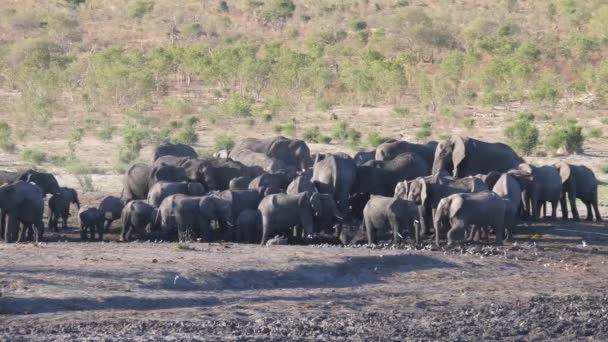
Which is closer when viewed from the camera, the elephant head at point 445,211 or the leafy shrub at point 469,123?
the elephant head at point 445,211

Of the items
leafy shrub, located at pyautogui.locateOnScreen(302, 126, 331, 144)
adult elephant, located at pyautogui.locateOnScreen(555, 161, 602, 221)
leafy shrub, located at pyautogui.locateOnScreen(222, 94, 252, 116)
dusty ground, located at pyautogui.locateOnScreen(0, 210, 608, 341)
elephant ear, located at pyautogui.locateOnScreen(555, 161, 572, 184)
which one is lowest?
dusty ground, located at pyautogui.locateOnScreen(0, 210, 608, 341)

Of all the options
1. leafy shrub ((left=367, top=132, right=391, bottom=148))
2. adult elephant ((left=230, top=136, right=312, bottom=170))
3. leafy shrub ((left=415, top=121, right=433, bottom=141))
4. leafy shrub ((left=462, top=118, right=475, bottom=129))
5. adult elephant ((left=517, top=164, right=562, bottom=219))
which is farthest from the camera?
leafy shrub ((left=462, top=118, right=475, bottom=129))

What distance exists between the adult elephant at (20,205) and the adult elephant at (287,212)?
3.47 metres

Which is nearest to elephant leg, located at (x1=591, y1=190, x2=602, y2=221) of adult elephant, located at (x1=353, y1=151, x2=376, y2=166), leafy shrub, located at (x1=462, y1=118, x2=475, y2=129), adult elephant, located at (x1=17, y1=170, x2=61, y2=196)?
adult elephant, located at (x1=353, y1=151, x2=376, y2=166)

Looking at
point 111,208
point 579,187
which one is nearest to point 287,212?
point 111,208

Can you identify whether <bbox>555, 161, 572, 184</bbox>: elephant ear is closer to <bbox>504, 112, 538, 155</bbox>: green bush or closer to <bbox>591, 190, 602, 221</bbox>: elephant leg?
<bbox>591, 190, 602, 221</bbox>: elephant leg

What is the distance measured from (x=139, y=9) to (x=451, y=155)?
5316cm

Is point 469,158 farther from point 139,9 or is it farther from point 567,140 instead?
point 139,9

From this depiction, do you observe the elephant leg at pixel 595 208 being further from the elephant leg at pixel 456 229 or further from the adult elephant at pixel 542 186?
the elephant leg at pixel 456 229

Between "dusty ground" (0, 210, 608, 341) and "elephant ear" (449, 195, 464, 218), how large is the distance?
653mm

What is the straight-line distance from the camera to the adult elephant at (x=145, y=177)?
24609 millimetres

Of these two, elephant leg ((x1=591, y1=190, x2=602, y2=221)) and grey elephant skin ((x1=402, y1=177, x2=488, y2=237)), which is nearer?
grey elephant skin ((x1=402, y1=177, x2=488, y2=237))

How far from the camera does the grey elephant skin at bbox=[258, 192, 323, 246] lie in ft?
68.9

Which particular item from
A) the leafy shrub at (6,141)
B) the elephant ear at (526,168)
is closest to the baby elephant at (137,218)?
the elephant ear at (526,168)
